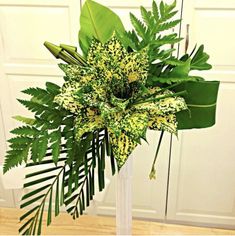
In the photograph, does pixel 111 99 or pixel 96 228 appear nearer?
pixel 111 99

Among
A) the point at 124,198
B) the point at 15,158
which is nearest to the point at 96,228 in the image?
the point at 124,198

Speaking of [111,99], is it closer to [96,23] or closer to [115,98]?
[115,98]

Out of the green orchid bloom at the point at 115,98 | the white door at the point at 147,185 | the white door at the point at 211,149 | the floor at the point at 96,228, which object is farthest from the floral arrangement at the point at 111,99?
the white door at the point at 147,185

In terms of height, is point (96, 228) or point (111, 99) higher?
point (111, 99)

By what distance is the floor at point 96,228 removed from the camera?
1.21m

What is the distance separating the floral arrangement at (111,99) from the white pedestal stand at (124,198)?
0.23 feet

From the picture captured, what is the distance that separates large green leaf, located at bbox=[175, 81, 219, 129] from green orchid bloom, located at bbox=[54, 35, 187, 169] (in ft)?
0.19

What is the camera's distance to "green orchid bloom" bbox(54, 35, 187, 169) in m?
0.68

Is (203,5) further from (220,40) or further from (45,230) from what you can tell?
(45,230)

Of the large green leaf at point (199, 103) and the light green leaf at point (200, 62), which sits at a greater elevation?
the light green leaf at point (200, 62)

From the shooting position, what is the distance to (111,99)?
686 mm

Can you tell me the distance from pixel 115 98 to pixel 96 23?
0.67 feet

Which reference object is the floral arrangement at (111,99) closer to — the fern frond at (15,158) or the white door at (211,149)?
the fern frond at (15,158)

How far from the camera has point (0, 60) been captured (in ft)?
6.14
